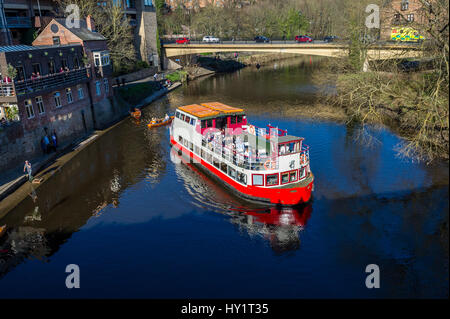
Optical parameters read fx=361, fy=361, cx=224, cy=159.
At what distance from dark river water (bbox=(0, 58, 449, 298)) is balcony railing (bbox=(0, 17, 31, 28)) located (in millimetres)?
34465

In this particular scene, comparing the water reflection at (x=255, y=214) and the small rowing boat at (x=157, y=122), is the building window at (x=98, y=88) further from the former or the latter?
the water reflection at (x=255, y=214)

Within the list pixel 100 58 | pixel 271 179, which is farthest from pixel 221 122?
pixel 100 58

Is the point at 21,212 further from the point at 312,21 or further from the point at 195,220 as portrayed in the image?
the point at 312,21

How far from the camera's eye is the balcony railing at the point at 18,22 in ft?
190

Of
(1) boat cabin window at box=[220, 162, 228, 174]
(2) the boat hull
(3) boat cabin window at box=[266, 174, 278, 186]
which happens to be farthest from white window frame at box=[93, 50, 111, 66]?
(3) boat cabin window at box=[266, 174, 278, 186]

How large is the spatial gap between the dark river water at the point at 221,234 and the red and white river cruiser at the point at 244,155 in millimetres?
1285

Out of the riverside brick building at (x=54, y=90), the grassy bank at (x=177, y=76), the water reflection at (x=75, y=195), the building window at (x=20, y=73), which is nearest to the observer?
the water reflection at (x=75, y=195)

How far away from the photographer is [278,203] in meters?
27.7

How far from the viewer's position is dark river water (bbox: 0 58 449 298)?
2017 centimetres

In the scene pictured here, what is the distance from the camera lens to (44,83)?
3675 centimetres

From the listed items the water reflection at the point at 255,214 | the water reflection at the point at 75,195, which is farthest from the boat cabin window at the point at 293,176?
the water reflection at the point at 75,195

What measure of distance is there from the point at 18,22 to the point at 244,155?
52212 mm

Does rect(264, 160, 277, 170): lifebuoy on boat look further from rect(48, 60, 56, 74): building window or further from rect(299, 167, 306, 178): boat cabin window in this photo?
rect(48, 60, 56, 74): building window
